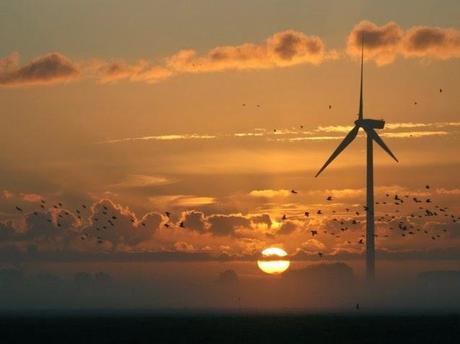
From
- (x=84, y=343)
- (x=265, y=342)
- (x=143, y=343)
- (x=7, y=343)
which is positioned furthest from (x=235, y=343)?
(x=7, y=343)

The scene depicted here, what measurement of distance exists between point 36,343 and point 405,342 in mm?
74115

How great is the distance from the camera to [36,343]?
197m

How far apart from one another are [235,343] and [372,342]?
27606mm

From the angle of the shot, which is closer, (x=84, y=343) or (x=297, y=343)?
(x=297, y=343)

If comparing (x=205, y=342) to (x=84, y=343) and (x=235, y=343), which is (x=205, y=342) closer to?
(x=235, y=343)

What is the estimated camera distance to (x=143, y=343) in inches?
7781

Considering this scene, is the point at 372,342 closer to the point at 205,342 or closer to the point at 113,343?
the point at 205,342

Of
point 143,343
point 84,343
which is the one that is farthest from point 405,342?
point 84,343

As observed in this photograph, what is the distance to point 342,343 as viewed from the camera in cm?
19088

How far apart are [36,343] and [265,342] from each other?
1823 inches

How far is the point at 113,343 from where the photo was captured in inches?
7810

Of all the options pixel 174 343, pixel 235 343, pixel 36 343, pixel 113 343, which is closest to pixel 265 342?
pixel 235 343

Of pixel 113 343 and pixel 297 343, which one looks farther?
pixel 113 343

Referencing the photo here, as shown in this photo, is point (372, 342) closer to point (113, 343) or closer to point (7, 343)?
point (113, 343)
